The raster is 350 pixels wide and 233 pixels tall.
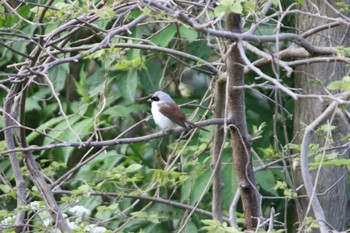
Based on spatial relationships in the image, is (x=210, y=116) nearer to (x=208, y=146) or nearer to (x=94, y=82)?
(x=208, y=146)

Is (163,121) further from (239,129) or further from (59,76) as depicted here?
(59,76)

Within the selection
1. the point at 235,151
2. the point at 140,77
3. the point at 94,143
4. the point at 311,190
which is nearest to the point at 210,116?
the point at 140,77

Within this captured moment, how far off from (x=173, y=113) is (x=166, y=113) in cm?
5

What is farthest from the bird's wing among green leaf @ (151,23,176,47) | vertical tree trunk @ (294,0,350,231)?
vertical tree trunk @ (294,0,350,231)

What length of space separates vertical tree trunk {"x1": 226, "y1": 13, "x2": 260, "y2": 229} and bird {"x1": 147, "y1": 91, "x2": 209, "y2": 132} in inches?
20.0

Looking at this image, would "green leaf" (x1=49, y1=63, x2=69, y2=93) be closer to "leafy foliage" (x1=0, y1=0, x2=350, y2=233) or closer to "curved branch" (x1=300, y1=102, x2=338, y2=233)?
"leafy foliage" (x1=0, y1=0, x2=350, y2=233)

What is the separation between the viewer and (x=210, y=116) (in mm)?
4984

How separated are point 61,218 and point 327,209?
1.62 metres

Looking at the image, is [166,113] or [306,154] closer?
[306,154]

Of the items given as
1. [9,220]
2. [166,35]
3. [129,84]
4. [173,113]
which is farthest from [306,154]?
[129,84]

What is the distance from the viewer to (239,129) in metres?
3.86

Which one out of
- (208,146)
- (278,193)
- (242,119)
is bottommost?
(278,193)

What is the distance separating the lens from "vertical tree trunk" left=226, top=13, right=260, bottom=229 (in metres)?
3.72

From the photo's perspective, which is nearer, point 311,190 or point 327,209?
point 311,190
